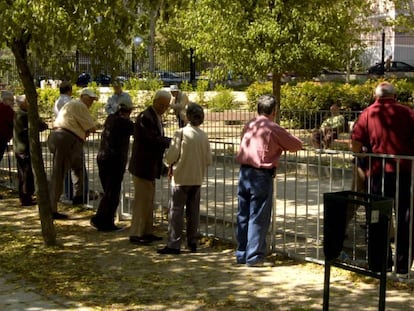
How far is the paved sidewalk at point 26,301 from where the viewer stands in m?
6.21

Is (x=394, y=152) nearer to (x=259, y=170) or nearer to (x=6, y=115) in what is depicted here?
(x=259, y=170)

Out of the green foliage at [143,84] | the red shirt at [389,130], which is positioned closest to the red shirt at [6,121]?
the red shirt at [389,130]

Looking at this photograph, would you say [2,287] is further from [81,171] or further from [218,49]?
[218,49]

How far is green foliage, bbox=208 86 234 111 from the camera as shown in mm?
24391

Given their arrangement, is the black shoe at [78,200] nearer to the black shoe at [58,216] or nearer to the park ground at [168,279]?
the black shoe at [58,216]

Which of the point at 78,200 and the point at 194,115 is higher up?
the point at 194,115

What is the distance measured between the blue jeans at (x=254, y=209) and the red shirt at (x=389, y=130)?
1052 mm

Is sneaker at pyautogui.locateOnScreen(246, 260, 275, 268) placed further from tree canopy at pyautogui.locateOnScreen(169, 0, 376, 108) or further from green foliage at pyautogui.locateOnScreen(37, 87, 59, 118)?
green foliage at pyautogui.locateOnScreen(37, 87, 59, 118)

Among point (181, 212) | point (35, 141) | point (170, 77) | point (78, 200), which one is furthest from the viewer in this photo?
point (170, 77)

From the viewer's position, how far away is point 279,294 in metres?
A: 6.50

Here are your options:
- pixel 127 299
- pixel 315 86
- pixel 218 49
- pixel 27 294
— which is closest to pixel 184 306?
pixel 127 299

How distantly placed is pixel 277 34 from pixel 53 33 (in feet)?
25.3

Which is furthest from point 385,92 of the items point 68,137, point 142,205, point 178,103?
point 178,103

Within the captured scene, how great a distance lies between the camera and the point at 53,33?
7520 mm
